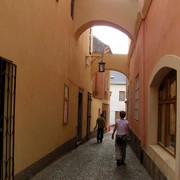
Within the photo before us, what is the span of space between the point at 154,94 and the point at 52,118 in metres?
2.69

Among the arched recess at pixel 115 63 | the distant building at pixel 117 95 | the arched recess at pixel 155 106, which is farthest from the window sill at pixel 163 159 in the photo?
the distant building at pixel 117 95

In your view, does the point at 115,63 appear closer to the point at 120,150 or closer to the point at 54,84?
the point at 120,150

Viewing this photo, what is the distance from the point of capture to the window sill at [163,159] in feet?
19.3

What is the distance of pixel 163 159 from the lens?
660 centimetres

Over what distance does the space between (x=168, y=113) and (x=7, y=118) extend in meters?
3.30

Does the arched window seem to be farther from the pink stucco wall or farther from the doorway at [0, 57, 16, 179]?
the doorway at [0, 57, 16, 179]

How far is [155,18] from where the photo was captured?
816 cm

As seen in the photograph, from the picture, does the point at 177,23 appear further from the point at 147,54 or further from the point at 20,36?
the point at 147,54

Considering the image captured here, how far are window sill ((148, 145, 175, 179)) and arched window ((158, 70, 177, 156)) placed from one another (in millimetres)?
121

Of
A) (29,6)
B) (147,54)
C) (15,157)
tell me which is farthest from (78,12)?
(15,157)

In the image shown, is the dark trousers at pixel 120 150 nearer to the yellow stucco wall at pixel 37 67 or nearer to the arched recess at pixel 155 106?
the arched recess at pixel 155 106

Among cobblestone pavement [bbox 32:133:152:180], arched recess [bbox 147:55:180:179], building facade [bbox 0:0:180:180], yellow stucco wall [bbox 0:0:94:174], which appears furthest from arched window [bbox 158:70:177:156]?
yellow stucco wall [bbox 0:0:94:174]

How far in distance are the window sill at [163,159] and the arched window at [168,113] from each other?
0.40 ft

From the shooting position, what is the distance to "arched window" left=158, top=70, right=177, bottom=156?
686cm
